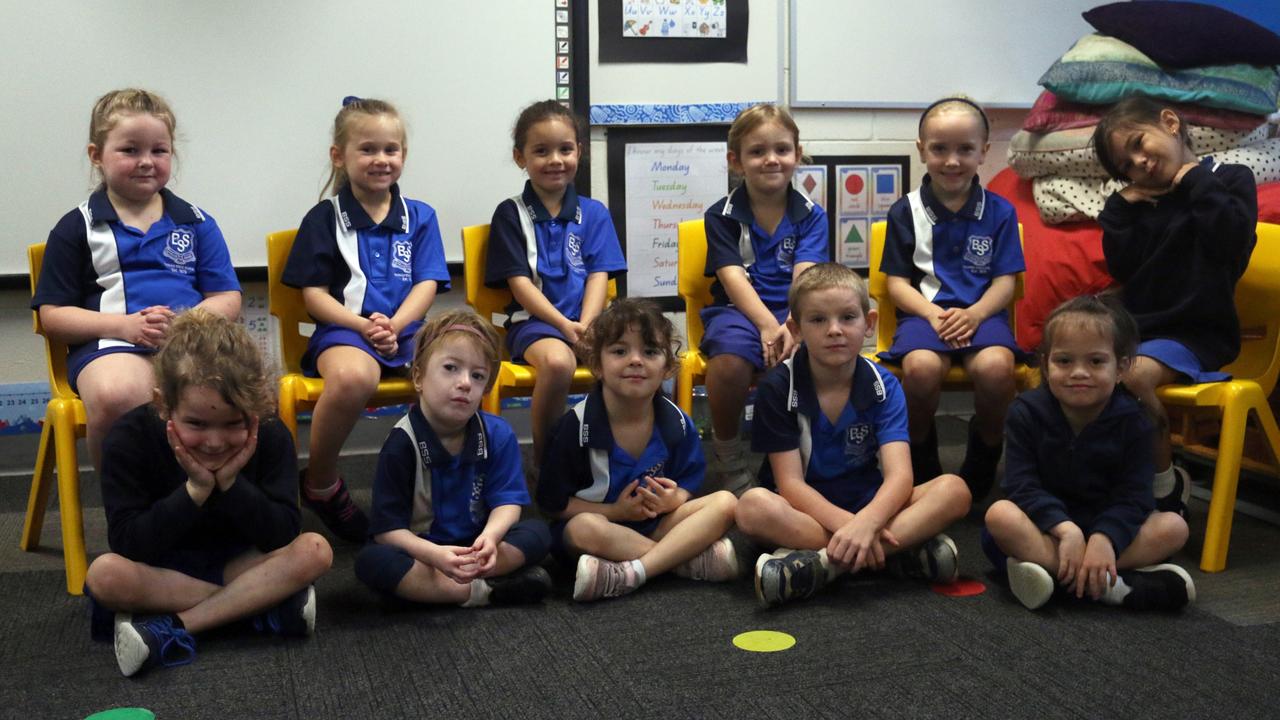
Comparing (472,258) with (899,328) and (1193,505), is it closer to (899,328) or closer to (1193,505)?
(899,328)

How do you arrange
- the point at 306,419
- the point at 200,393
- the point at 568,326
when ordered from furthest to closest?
1. the point at 306,419
2. the point at 568,326
3. the point at 200,393

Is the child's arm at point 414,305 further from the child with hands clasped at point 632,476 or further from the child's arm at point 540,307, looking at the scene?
the child with hands clasped at point 632,476

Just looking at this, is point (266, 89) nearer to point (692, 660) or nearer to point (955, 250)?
point (955, 250)

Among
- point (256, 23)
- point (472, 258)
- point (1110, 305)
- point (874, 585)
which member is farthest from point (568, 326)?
point (256, 23)

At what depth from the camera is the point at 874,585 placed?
2.09 meters

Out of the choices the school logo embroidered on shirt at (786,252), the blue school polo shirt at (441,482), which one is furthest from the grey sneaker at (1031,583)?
the school logo embroidered on shirt at (786,252)

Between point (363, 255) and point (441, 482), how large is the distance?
718 mm

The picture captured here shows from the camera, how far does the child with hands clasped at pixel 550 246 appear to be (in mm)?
2586

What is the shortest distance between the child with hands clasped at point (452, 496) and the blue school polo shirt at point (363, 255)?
1.56 feet

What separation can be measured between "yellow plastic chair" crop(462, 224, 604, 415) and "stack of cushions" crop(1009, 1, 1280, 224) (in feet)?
4.41

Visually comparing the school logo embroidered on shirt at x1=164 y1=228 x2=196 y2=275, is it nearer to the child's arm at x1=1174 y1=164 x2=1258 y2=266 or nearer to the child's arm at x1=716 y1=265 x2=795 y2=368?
the child's arm at x1=716 y1=265 x2=795 y2=368

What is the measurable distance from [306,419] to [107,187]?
1171 mm

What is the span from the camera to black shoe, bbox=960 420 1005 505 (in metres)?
2.65

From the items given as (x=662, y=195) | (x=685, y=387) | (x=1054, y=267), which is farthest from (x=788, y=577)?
(x=662, y=195)
